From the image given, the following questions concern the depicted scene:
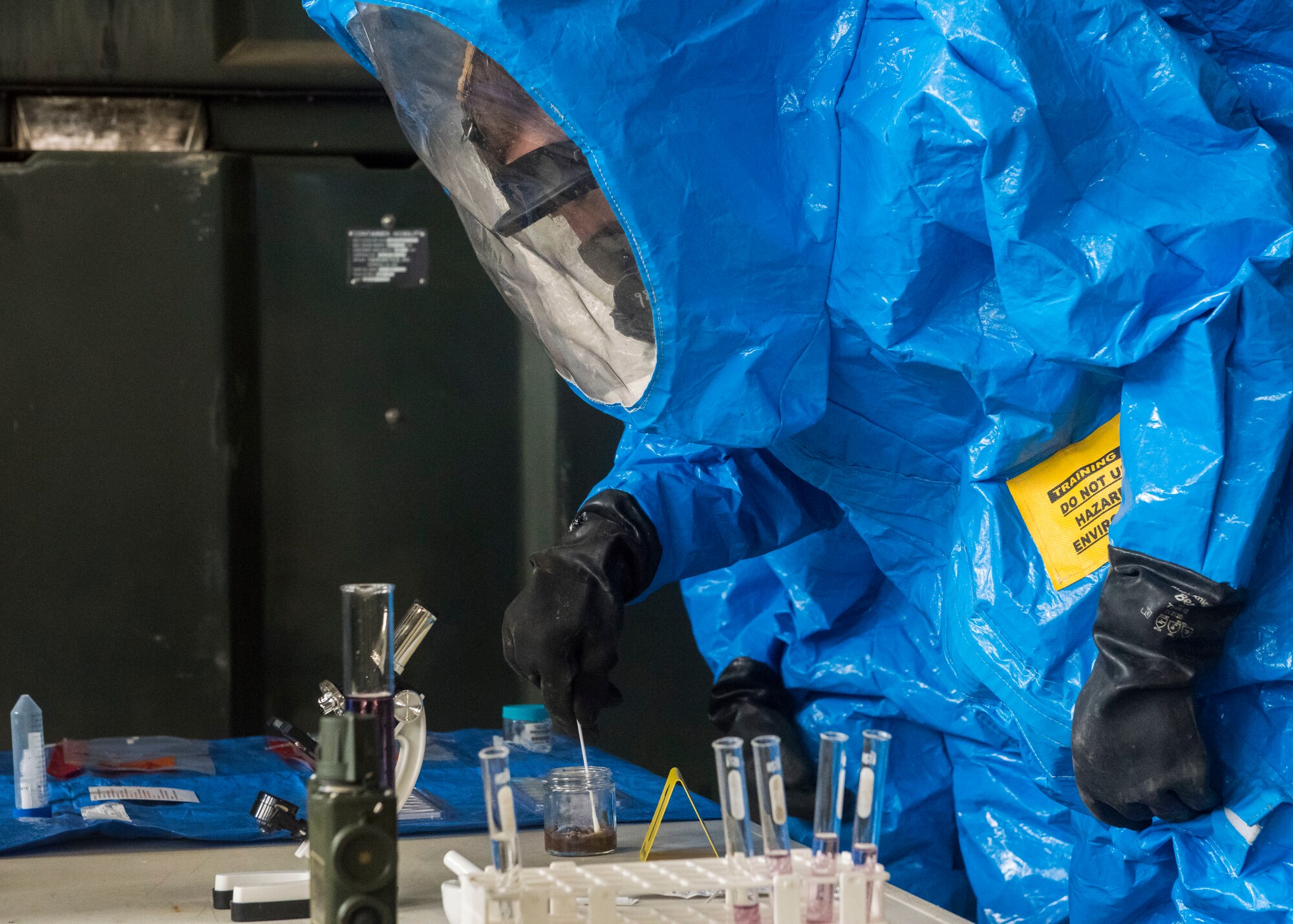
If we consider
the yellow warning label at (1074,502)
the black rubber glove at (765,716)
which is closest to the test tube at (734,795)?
the yellow warning label at (1074,502)

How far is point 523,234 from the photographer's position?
142 centimetres

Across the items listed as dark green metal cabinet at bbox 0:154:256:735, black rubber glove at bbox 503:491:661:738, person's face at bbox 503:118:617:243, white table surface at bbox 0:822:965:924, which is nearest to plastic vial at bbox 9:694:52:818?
white table surface at bbox 0:822:965:924

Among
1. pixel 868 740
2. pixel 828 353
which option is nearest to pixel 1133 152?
pixel 828 353

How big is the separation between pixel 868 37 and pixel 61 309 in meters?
1.85

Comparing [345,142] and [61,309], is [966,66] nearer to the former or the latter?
[345,142]

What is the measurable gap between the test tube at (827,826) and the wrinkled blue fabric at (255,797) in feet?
2.09

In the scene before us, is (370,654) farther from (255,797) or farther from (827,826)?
(255,797)

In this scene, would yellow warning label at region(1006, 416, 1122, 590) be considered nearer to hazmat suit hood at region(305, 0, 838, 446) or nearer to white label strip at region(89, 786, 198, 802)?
hazmat suit hood at region(305, 0, 838, 446)

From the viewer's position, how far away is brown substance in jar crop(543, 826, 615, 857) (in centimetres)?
147

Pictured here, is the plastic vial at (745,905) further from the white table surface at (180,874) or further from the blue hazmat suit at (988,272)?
the blue hazmat suit at (988,272)

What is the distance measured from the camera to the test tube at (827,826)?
0.93 metres

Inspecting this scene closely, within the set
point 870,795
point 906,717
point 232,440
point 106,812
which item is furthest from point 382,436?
point 870,795

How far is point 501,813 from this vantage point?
0.89 metres

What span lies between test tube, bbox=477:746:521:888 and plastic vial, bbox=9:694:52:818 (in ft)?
3.14
